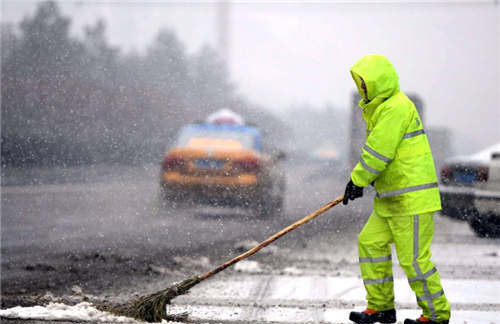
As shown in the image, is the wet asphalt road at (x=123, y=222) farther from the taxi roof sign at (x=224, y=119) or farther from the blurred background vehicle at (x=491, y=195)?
the taxi roof sign at (x=224, y=119)

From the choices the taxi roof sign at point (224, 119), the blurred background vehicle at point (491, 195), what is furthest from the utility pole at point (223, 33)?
the blurred background vehicle at point (491, 195)

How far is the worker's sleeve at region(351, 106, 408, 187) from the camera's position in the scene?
4152mm

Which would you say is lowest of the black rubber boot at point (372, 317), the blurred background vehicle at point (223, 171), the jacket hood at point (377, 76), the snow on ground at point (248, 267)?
the black rubber boot at point (372, 317)

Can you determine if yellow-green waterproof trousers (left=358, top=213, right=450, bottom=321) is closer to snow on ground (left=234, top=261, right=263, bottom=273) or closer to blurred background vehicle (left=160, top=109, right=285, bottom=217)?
snow on ground (left=234, top=261, right=263, bottom=273)

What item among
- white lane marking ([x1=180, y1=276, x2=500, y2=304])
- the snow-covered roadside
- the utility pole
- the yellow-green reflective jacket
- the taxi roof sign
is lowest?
the snow-covered roadside

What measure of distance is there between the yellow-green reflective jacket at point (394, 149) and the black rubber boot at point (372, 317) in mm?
611

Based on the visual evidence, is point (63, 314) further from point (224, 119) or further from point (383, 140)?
point (224, 119)

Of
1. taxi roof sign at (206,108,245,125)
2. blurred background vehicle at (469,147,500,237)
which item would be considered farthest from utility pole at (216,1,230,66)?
blurred background vehicle at (469,147,500,237)

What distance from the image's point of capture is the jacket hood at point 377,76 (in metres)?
4.23

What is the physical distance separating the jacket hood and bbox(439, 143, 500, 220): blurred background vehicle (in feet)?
14.8

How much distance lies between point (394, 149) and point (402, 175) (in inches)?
6.8

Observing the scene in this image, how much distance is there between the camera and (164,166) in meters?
8.24

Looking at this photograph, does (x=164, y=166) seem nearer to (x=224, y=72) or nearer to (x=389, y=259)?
(x=389, y=259)

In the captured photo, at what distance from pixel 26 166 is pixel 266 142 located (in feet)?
9.40
